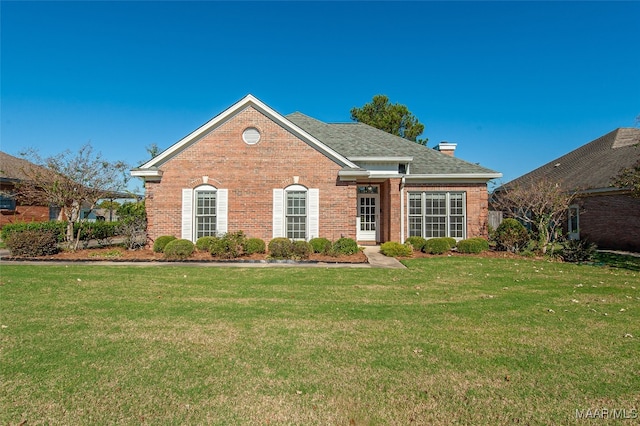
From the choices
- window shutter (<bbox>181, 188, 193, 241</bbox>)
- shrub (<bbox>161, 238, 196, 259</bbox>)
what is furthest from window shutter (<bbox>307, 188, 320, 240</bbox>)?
window shutter (<bbox>181, 188, 193, 241</bbox>)

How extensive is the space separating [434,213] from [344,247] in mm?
5999

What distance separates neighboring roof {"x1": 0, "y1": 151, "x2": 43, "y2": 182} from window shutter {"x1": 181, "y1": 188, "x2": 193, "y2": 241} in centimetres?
1194

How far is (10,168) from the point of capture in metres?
22.3

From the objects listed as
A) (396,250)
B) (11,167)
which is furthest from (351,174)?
(11,167)

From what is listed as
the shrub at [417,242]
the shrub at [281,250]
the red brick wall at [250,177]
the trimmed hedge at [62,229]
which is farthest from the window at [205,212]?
the shrub at [417,242]

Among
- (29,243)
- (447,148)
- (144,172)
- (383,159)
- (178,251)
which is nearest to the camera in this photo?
(178,251)

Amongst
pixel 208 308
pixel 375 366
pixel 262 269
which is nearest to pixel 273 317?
pixel 208 308

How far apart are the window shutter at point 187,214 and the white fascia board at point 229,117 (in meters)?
1.68

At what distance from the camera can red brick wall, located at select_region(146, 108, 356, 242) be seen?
14.1m

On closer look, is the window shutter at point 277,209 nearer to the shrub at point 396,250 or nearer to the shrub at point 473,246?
the shrub at point 396,250

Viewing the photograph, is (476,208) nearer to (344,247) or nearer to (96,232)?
(344,247)

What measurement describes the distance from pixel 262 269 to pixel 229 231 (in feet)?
14.1

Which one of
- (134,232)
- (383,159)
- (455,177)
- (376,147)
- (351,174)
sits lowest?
(134,232)

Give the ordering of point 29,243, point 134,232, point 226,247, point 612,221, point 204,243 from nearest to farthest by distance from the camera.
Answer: point 29,243 < point 226,247 < point 204,243 < point 134,232 < point 612,221
